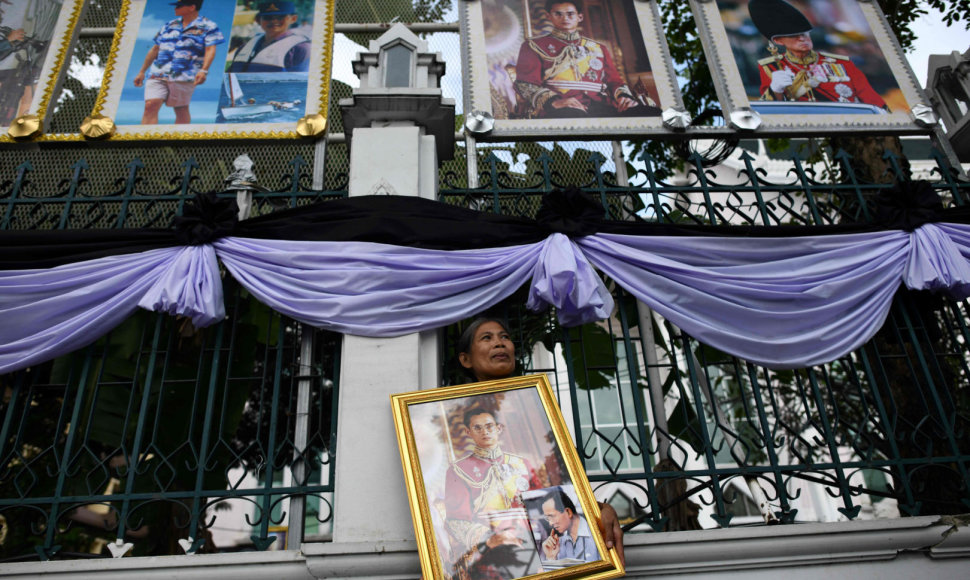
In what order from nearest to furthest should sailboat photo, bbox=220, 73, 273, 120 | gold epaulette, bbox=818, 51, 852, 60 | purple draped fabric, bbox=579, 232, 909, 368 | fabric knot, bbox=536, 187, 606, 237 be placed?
purple draped fabric, bbox=579, 232, 909, 368, fabric knot, bbox=536, 187, 606, 237, sailboat photo, bbox=220, 73, 273, 120, gold epaulette, bbox=818, 51, 852, 60

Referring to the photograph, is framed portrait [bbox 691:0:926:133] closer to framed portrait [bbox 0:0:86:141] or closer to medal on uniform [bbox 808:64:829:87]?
medal on uniform [bbox 808:64:829:87]

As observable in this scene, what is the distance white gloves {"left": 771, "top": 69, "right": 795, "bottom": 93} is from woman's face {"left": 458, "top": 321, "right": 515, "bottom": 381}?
4.01 meters

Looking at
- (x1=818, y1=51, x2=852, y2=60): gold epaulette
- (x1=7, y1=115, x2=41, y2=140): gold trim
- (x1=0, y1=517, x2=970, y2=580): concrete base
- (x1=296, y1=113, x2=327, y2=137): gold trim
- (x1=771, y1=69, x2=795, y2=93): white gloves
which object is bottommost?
(x1=0, y1=517, x2=970, y2=580): concrete base

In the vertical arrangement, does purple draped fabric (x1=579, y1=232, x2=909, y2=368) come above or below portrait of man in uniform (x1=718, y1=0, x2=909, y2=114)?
below

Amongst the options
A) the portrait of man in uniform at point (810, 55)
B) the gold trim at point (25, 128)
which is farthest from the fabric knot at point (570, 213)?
the gold trim at point (25, 128)

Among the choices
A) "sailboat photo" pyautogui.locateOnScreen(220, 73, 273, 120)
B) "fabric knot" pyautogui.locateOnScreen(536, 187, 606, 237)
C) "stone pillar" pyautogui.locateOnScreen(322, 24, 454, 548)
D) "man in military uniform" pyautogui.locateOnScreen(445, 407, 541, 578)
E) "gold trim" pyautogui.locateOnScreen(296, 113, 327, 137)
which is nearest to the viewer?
"man in military uniform" pyautogui.locateOnScreen(445, 407, 541, 578)

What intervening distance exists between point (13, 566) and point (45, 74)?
15.6 feet

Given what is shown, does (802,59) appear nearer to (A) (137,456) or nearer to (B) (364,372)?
(B) (364,372)

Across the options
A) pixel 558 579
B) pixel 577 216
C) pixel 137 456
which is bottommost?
pixel 558 579

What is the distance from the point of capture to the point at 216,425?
5.84 m

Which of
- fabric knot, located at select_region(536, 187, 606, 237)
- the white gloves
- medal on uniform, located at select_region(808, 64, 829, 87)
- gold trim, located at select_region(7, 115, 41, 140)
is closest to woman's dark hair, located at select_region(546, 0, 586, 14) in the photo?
the white gloves

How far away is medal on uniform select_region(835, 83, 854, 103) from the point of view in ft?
21.0

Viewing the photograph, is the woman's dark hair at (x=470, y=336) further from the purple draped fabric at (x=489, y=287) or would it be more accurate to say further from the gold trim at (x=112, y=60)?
the gold trim at (x=112, y=60)

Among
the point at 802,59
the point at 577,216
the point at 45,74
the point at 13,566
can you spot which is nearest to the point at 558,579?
the point at 577,216
